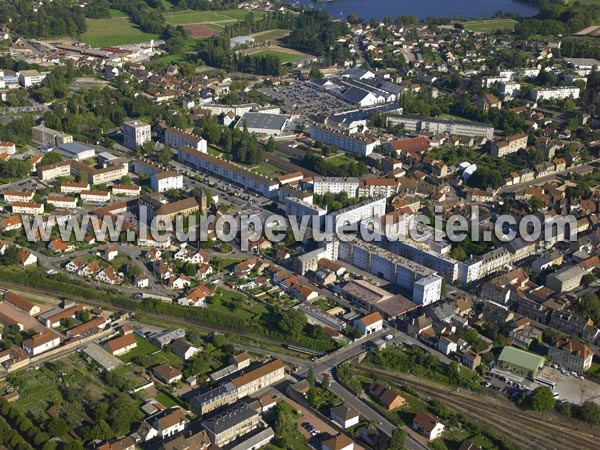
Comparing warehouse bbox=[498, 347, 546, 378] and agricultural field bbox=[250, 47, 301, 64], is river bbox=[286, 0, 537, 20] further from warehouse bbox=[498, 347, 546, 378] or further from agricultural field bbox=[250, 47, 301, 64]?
warehouse bbox=[498, 347, 546, 378]

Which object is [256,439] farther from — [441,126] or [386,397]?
[441,126]

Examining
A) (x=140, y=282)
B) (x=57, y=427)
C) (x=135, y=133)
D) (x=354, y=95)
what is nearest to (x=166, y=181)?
(x=135, y=133)

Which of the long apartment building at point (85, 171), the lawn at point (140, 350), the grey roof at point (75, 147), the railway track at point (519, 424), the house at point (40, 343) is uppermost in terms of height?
the grey roof at point (75, 147)

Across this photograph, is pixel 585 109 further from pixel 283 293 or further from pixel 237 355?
pixel 237 355

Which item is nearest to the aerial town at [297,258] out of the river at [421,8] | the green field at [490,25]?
the green field at [490,25]

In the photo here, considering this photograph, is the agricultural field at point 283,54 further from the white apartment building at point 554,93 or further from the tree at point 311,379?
the tree at point 311,379

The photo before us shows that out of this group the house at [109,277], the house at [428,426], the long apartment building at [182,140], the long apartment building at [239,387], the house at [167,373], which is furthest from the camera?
the long apartment building at [182,140]
